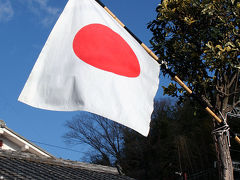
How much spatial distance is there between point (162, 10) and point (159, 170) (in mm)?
26111

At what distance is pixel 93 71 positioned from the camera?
5.21 m

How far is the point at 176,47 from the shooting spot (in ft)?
30.2

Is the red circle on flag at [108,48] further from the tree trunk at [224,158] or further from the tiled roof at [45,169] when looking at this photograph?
the tiled roof at [45,169]

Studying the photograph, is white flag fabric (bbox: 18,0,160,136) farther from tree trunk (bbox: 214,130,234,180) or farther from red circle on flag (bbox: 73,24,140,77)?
tree trunk (bbox: 214,130,234,180)

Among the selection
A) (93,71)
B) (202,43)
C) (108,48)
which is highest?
(202,43)

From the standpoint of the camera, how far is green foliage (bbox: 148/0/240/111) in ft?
28.3

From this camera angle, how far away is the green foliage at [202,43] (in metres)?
8.61

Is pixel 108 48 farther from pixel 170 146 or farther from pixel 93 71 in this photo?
pixel 170 146

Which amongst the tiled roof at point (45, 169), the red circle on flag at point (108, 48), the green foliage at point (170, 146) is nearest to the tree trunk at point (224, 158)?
the red circle on flag at point (108, 48)

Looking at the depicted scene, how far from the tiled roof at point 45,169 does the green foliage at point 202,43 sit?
4620 mm

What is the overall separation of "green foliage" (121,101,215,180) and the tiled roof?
15938mm

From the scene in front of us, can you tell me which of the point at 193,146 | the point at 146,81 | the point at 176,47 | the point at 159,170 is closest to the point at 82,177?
the point at 176,47

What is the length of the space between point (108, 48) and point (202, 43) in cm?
422

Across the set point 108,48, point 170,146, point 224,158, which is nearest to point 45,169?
point 224,158
